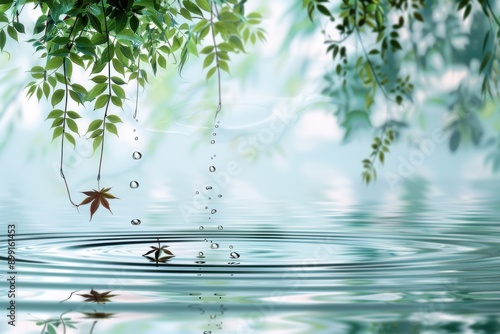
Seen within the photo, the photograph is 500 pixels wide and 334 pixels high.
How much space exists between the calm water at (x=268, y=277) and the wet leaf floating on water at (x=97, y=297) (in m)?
0.01

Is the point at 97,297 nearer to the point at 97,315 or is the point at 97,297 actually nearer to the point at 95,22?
the point at 97,315

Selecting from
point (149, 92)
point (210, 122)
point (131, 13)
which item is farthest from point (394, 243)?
point (149, 92)

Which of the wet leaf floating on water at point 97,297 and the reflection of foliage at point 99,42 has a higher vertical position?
the reflection of foliage at point 99,42

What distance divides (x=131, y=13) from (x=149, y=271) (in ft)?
1.81

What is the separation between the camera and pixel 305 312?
49.6 inches

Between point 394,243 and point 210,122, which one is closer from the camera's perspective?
point 394,243

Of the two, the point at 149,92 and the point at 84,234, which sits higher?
the point at 149,92

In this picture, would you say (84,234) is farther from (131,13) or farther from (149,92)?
(149,92)

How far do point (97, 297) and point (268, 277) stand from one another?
1.11 feet

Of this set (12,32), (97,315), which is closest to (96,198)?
(97,315)

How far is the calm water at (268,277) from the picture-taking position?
121cm

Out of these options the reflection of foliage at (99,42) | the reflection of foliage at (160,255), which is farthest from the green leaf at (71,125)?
the reflection of foliage at (160,255)

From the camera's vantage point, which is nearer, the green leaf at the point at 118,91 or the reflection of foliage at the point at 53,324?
the reflection of foliage at the point at 53,324

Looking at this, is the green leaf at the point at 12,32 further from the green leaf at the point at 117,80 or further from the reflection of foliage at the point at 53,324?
the reflection of foliage at the point at 53,324
